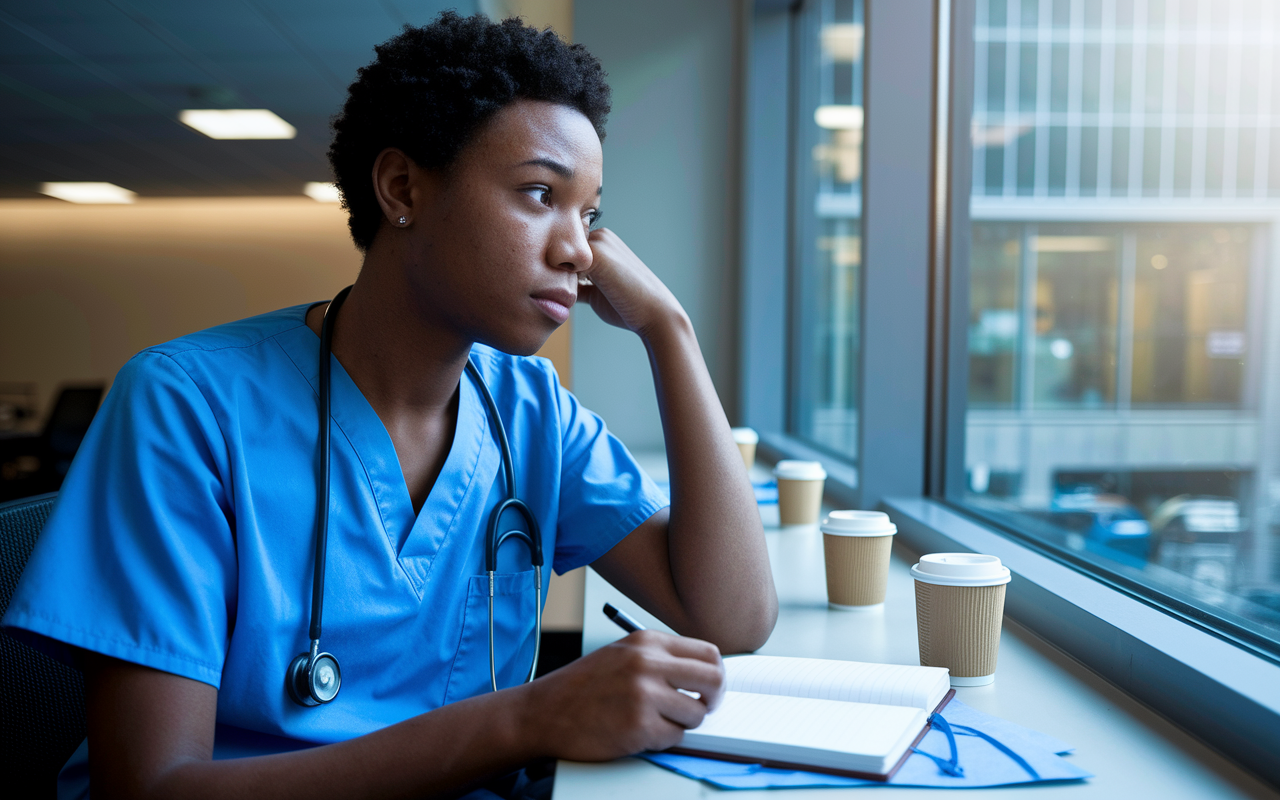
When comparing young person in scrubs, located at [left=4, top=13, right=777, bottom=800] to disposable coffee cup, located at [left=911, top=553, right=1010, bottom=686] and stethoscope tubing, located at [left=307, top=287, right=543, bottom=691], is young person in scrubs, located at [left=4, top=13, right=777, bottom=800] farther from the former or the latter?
disposable coffee cup, located at [left=911, top=553, right=1010, bottom=686]

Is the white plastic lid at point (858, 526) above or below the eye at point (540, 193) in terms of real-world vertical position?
below

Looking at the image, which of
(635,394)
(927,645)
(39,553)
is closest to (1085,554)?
(927,645)

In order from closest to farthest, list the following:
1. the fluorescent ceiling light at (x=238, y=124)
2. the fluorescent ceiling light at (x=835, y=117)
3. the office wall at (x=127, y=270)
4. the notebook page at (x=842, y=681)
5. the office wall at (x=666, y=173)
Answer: the notebook page at (x=842, y=681) → the fluorescent ceiling light at (x=835, y=117) → the office wall at (x=666, y=173) → the fluorescent ceiling light at (x=238, y=124) → the office wall at (x=127, y=270)

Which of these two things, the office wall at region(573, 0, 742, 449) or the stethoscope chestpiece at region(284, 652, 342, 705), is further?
the office wall at region(573, 0, 742, 449)

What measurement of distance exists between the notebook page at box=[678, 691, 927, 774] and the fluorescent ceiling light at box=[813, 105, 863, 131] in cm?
219

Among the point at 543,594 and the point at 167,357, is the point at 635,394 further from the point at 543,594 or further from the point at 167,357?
the point at 167,357

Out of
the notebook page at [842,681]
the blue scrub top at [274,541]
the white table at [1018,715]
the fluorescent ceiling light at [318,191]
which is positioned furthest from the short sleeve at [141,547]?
the fluorescent ceiling light at [318,191]

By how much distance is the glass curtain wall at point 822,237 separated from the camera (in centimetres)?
260

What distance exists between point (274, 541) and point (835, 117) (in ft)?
7.62

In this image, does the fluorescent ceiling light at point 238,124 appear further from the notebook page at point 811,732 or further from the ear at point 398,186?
the notebook page at point 811,732

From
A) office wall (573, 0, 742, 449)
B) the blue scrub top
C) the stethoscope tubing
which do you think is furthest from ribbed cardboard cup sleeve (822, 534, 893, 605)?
office wall (573, 0, 742, 449)

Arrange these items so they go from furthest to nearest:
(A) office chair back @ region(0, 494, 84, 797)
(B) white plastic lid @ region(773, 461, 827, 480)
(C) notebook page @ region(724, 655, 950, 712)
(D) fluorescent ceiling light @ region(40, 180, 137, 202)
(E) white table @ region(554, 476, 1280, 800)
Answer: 1. (D) fluorescent ceiling light @ region(40, 180, 137, 202)
2. (B) white plastic lid @ region(773, 461, 827, 480)
3. (A) office chair back @ region(0, 494, 84, 797)
4. (C) notebook page @ region(724, 655, 950, 712)
5. (E) white table @ region(554, 476, 1280, 800)

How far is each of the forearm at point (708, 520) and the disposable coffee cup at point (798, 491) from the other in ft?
1.78

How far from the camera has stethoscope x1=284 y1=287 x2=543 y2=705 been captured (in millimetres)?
695
